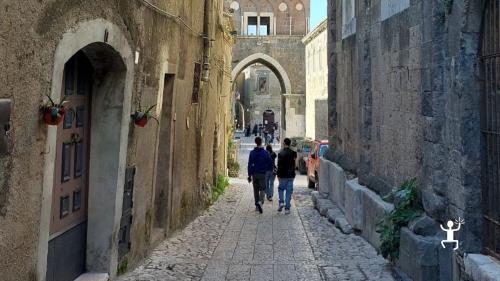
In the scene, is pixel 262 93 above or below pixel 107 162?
above

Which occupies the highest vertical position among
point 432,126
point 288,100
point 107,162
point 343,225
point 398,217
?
point 288,100

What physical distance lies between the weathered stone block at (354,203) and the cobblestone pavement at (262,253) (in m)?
0.24

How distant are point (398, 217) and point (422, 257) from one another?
82 centimetres

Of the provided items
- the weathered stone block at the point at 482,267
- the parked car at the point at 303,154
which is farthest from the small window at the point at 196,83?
the parked car at the point at 303,154

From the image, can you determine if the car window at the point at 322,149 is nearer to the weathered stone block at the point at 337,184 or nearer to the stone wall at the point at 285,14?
the weathered stone block at the point at 337,184

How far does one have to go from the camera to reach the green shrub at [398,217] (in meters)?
5.70

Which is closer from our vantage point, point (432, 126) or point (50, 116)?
point (50, 116)

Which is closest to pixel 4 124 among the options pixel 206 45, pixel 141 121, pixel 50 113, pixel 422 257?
pixel 50 113

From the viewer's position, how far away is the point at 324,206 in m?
10.7

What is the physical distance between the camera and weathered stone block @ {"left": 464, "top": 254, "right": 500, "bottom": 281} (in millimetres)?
3893

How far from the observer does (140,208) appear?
20.8ft

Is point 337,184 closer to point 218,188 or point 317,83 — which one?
point 218,188

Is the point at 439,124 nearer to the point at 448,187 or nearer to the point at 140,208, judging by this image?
the point at 448,187

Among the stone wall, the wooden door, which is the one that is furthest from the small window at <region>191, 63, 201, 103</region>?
the stone wall
